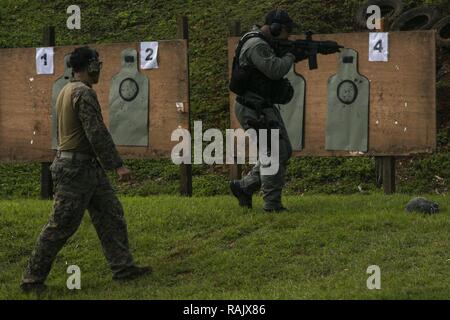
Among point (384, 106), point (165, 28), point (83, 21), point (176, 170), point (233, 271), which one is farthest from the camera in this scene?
point (83, 21)

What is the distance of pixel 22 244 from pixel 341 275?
3250 mm

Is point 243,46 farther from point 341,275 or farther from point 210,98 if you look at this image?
point 210,98

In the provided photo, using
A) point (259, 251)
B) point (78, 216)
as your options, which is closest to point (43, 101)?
point (259, 251)

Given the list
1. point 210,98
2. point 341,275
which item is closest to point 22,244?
point 341,275

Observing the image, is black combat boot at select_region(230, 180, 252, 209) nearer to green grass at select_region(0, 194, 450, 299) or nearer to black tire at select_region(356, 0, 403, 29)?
green grass at select_region(0, 194, 450, 299)

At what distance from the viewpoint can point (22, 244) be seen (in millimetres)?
8688

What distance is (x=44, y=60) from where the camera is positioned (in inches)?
476

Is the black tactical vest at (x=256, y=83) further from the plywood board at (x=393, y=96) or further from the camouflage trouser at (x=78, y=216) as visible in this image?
the plywood board at (x=393, y=96)

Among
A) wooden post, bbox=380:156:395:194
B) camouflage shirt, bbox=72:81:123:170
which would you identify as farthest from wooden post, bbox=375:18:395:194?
camouflage shirt, bbox=72:81:123:170

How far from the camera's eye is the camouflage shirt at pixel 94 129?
275 inches

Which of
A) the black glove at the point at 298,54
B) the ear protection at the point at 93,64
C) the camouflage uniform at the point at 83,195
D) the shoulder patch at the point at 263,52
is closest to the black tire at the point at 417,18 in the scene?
the black glove at the point at 298,54

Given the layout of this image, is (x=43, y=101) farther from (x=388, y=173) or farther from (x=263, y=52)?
(x=388, y=173)

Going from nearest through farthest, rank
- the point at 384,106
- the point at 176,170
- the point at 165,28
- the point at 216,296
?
1. the point at 216,296
2. the point at 384,106
3. the point at 176,170
4. the point at 165,28

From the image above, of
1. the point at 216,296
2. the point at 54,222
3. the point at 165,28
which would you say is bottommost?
the point at 216,296
